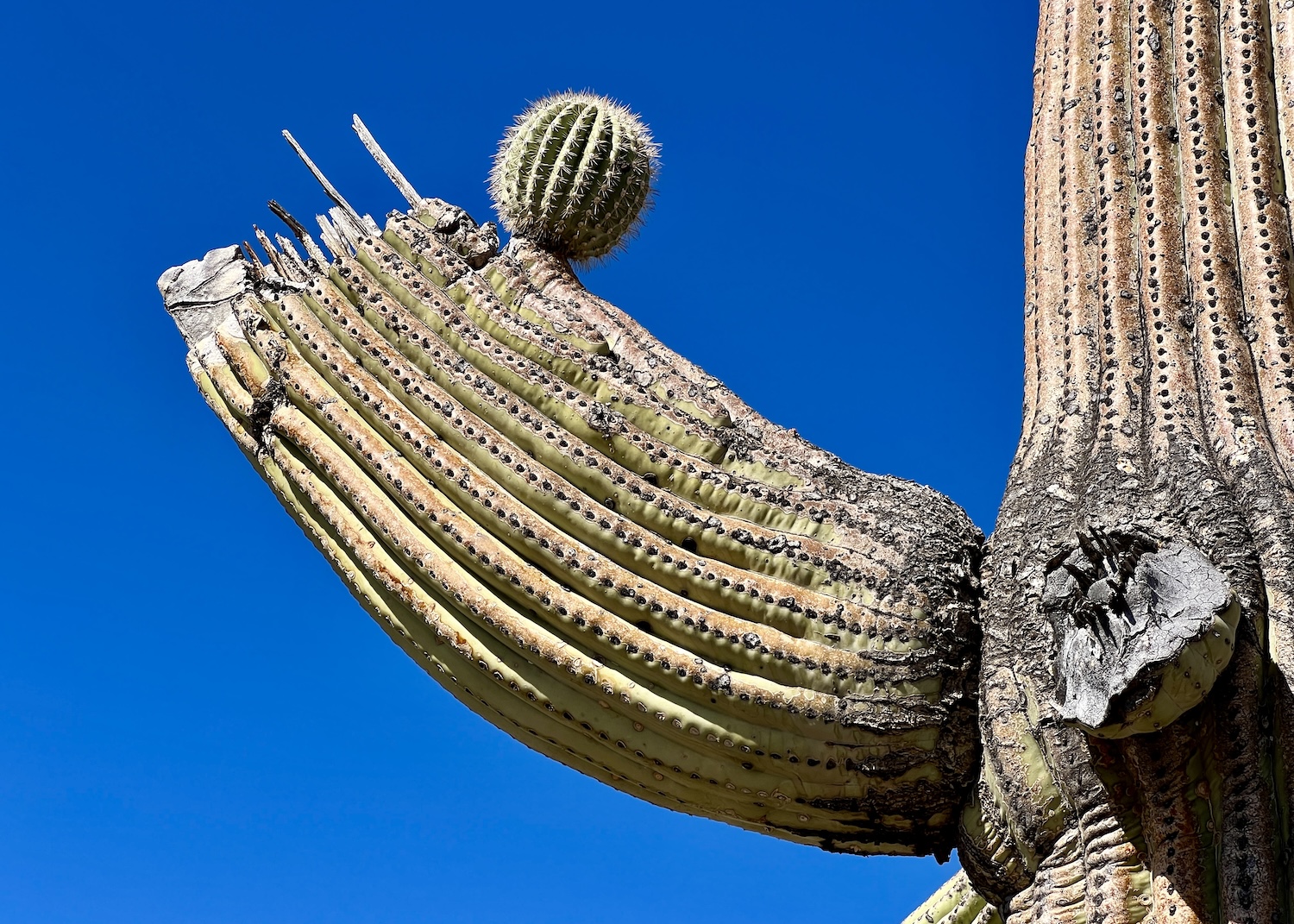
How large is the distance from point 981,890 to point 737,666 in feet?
3.12

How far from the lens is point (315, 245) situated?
5.08 metres

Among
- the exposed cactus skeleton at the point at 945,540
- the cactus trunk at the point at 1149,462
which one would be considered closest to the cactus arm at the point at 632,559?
the exposed cactus skeleton at the point at 945,540

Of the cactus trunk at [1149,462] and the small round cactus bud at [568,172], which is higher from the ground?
the small round cactus bud at [568,172]

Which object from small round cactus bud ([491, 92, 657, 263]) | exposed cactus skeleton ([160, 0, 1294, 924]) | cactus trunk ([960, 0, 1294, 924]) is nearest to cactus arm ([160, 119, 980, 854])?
exposed cactus skeleton ([160, 0, 1294, 924])

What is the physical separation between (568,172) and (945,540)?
1.92 metres

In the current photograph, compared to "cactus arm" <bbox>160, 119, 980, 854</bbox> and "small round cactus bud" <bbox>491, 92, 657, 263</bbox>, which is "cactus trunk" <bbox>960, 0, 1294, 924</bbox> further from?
"small round cactus bud" <bbox>491, 92, 657, 263</bbox>

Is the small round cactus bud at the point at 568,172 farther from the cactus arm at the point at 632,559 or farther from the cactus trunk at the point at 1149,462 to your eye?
the cactus trunk at the point at 1149,462

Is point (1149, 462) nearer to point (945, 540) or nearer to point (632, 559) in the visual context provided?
point (945, 540)

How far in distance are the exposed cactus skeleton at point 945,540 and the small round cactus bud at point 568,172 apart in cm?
40

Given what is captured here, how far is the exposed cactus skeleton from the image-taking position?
3.63m

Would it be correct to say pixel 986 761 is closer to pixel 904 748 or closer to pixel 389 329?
pixel 904 748

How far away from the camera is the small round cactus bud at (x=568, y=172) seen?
516 centimetres

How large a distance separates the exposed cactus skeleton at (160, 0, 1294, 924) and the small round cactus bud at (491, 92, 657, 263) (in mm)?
397

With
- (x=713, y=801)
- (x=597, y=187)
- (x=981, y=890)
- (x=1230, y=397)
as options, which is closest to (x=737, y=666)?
(x=713, y=801)
